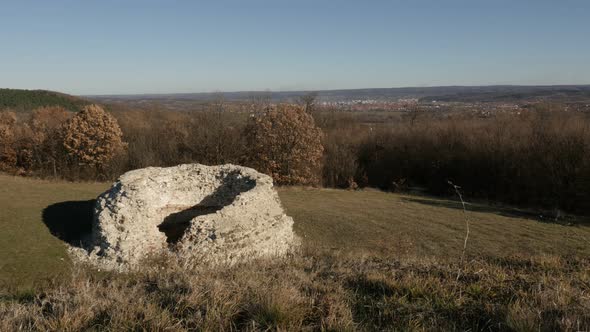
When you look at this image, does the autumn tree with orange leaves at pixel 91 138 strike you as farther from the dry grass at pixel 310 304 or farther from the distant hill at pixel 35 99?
the dry grass at pixel 310 304

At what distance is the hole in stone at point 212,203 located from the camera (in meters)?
17.2

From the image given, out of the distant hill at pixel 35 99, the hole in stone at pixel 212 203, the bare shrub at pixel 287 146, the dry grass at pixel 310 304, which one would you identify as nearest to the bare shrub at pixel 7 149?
the distant hill at pixel 35 99

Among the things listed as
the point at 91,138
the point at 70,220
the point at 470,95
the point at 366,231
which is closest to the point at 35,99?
the point at 91,138

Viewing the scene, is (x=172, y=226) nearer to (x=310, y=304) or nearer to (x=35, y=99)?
(x=310, y=304)

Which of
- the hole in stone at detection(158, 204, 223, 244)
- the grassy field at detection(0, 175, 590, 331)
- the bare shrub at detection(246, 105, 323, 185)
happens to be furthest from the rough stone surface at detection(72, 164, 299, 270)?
the bare shrub at detection(246, 105, 323, 185)

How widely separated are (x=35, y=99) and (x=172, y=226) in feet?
219

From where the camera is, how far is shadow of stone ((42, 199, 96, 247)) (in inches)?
596

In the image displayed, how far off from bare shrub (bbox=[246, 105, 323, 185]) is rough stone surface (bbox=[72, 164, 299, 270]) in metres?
19.4

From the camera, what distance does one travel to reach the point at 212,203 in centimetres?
1770

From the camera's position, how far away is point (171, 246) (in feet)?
42.7

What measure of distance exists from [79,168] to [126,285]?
39448 millimetres

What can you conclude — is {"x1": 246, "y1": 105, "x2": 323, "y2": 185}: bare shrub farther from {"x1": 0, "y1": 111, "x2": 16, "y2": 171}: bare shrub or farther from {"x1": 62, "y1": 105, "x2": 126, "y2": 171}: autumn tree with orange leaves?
{"x1": 0, "y1": 111, "x2": 16, "y2": 171}: bare shrub

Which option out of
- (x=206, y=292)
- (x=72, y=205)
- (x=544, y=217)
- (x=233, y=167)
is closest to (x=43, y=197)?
(x=72, y=205)

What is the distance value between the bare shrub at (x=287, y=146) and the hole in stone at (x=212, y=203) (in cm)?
1858
